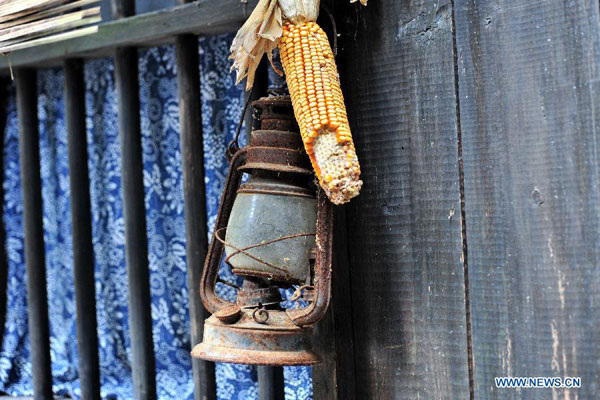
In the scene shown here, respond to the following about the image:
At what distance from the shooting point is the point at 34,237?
230cm

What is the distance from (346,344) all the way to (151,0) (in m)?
1.39

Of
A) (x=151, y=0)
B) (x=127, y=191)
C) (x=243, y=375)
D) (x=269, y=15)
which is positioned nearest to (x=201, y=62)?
(x=151, y=0)

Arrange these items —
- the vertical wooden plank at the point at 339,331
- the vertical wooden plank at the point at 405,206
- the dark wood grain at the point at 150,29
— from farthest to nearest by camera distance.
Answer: the dark wood grain at the point at 150,29, the vertical wooden plank at the point at 339,331, the vertical wooden plank at the point at 405,206

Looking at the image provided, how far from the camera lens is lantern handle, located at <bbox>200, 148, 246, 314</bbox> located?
1.51 meters

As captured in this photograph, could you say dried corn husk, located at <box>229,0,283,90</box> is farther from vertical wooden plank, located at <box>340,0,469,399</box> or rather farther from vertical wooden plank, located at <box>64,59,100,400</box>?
vertical wooden plank, located at <box>64,59,100,400</box>

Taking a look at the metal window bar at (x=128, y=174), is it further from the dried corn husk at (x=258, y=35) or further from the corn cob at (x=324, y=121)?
the corn cob at (x=324, y=121)

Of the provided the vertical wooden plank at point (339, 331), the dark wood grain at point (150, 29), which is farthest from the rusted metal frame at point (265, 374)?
the vertical wooden plank at point (339, 331)

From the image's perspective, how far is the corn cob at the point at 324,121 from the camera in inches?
51.5

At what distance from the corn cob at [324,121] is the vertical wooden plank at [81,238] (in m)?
1.10

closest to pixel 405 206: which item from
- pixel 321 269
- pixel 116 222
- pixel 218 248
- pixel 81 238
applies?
pixel 321 269

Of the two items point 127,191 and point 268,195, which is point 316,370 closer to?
point 268,195

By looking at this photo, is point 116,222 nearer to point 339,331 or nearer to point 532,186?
point 339,331

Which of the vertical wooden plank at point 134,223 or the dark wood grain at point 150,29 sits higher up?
the dark wood grain at point 150,29

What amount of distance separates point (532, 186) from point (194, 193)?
966 millimetres
